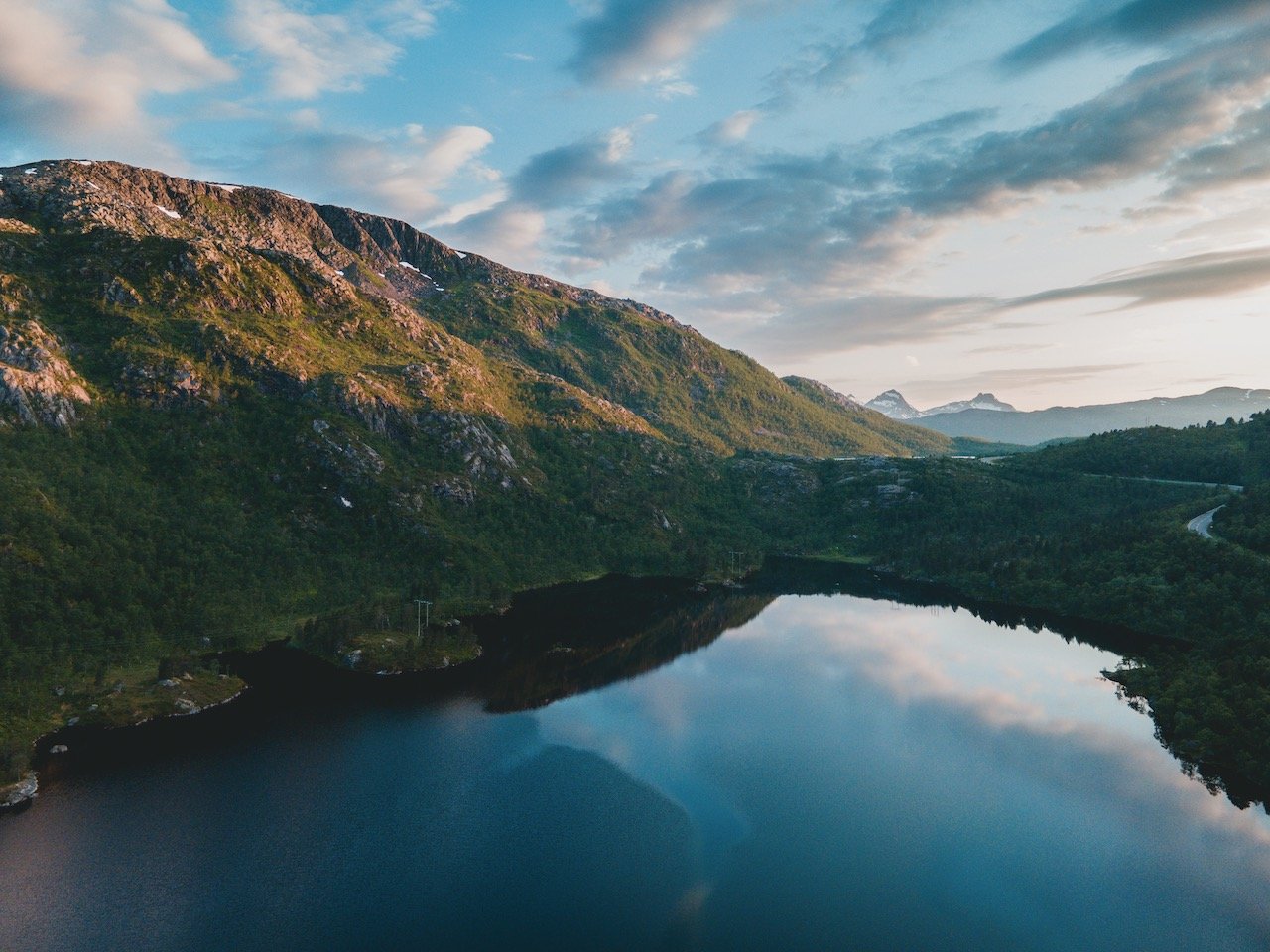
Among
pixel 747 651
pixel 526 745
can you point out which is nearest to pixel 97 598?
pixel 526 745

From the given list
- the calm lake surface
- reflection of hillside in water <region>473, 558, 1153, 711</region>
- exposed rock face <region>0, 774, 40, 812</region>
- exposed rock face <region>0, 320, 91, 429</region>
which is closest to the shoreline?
exposed rock face <region>0, 774, 40, 812</region>

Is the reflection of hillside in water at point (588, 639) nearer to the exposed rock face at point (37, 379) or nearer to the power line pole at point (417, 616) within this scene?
the power line pole at point (417, 616)

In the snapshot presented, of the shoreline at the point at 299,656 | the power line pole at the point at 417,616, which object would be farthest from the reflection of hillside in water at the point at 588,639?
the power line pole at the point at 417,616

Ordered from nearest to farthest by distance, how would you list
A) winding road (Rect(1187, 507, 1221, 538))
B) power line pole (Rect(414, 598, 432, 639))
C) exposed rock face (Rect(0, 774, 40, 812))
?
exposed rock face (Rect(0, 774, 40, 812)) → power line pole (Rect(414, 598, 432, 639)) → winding road (Rect(1187, 507, 1221, 538))

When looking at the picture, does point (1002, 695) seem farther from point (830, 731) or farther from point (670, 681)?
point (670, 681)

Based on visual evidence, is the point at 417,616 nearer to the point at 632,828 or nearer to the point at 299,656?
the point at 299,656

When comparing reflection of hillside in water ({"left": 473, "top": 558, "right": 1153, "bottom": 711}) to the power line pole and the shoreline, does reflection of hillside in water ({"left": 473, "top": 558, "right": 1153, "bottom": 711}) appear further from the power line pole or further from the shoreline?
the power line pole

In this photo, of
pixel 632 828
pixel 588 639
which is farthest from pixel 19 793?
pixel 588 639

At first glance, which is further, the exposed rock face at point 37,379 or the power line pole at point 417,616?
the exposed rock face at point 37,379
